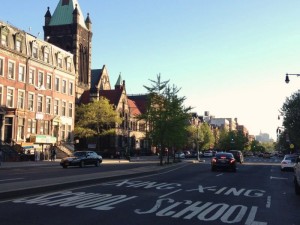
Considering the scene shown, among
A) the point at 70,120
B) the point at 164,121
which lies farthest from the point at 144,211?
the point at 70,120

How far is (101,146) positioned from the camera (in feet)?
264

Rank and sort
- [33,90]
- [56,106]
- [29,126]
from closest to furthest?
[29,126] → [33,90] → [56,106]

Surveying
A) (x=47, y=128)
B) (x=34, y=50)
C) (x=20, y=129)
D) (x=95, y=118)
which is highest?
(x=34, y=50)

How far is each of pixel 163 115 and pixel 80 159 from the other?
1053cm

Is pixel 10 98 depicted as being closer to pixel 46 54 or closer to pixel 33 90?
pixel 33 90

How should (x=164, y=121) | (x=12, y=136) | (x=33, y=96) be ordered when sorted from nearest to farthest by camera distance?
(x=164, y=121)
(x=12, y=136)
(x=33, y=96)

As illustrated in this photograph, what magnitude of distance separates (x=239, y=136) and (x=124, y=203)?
134 m

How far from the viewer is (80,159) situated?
36938 mm

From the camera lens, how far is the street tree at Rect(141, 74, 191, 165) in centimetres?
4231

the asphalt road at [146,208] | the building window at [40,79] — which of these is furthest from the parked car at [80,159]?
the building window at [40,79]

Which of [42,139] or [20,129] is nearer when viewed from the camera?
[20,129]

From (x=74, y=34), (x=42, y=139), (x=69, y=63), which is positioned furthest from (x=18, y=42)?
(x=74, y=34)

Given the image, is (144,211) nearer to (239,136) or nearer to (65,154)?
(65,154)

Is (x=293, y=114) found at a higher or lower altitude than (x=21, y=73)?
lower
